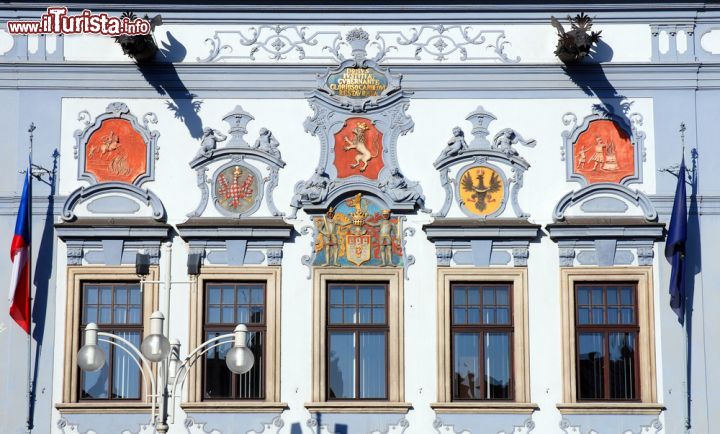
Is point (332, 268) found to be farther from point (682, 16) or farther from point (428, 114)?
point (682, 16)

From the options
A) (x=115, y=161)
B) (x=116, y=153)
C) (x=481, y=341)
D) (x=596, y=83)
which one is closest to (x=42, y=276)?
(x=115, y=161)

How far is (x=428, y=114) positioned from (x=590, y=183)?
2712mm

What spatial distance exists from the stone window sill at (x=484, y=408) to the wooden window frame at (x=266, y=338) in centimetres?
234

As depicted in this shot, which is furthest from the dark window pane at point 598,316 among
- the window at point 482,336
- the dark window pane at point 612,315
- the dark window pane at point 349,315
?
the dark window pane at point 349,315

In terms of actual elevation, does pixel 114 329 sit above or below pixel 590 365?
above

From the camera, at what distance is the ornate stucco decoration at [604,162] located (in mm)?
21109

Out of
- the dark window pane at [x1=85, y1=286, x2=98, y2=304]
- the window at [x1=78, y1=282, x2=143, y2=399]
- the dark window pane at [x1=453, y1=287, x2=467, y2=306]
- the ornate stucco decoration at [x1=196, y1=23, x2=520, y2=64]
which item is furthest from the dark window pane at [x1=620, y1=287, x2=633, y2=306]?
the dark window pane at [x1=85, y1=286, x2=98, y2=304]

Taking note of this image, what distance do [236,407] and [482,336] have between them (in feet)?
12.6

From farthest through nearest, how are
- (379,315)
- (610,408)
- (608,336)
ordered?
1. (379,315)
2. (608,336)
3. (610,408)

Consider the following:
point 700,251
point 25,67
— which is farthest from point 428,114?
point 25,67

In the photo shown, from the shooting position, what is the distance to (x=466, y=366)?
68.1 ft

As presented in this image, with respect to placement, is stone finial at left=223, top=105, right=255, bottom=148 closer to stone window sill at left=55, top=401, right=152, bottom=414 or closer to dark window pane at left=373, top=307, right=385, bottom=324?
dark window pane at left=373, top=307, right=385, bottom=324

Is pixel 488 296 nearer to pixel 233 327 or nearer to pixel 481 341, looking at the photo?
pixel 481 341

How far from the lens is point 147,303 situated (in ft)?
68.0
